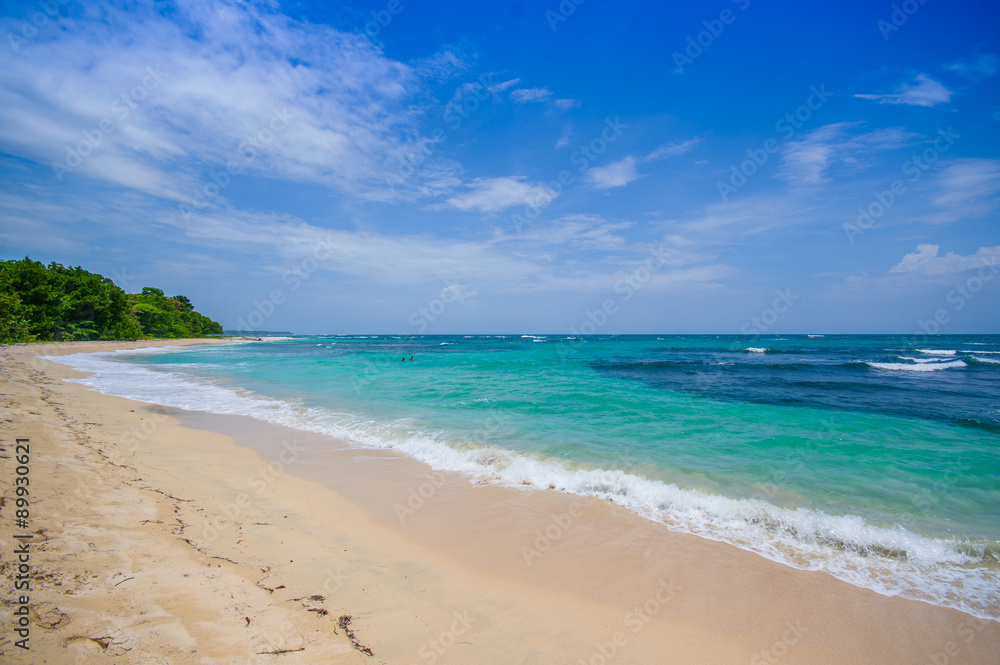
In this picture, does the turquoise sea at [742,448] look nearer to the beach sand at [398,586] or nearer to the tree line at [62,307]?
the beach sand at [398,586]

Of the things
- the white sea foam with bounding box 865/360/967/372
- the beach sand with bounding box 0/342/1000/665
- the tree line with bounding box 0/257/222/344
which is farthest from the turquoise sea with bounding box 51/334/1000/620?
the tree line with bounding box 0/257/222/344

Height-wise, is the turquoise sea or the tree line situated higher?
the tree line

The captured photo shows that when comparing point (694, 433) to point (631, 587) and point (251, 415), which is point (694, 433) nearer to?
point (631, 587)

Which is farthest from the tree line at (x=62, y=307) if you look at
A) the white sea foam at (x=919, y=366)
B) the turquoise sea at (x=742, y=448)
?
the white sea foam at (x=919, y=366)

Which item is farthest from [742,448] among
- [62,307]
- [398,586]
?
[62,307]

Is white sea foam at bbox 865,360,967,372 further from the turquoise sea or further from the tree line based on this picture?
the tree line

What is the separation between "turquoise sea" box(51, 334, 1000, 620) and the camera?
4.79 metres

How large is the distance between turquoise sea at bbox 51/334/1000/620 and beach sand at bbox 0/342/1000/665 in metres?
→ 0.76

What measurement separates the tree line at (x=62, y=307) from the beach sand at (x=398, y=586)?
1555 inches

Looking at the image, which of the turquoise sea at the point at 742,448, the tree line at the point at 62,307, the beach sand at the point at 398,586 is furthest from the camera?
the tree line at the point at 62,307

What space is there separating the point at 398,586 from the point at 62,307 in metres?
55.0

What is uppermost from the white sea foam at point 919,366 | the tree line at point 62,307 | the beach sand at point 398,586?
the tree line at point 62,307

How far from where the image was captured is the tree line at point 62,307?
1218 inches

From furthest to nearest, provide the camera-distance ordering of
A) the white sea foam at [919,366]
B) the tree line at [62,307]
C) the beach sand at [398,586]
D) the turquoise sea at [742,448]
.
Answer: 1. the tree line at [62,307]
2. the white sea foam at [919,366]
3. the turquoise sea at [742,448]
4. the beach sand at [398,586]
